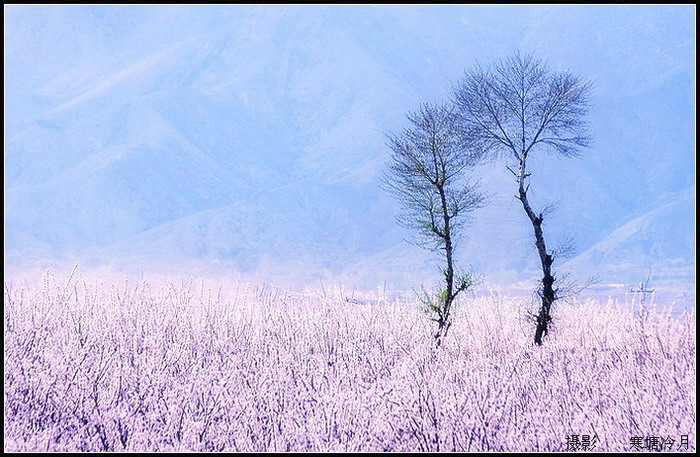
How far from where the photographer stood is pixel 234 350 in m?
10.2

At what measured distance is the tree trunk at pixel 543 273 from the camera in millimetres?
12242

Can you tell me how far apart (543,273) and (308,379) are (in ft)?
19.4

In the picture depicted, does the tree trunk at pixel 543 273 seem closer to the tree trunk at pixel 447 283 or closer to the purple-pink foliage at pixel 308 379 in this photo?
the purple-pink foliage at pixel 308 379

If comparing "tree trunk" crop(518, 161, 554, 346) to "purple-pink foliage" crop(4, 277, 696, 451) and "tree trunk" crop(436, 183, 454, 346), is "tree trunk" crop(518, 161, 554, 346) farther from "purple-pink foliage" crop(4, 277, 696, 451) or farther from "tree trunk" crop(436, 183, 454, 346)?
"tree trunk" crop(436, 183, 454, 346)

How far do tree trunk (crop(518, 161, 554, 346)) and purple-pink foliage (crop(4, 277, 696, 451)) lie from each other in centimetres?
25

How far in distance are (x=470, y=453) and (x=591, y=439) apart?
45.9 inches

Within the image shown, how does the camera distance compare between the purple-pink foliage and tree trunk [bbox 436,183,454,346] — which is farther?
tree trunk [bbox 436,183,454,346]

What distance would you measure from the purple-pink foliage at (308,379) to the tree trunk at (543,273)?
249 mm

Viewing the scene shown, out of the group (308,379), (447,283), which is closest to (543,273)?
(447,283)

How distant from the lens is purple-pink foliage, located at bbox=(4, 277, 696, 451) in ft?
20.8

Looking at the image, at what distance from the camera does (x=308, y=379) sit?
26.7 ft

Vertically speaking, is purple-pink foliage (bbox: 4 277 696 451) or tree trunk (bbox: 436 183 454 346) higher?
tree trunk (bbox: 436 183 454 346)

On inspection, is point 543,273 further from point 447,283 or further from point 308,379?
point 308,379

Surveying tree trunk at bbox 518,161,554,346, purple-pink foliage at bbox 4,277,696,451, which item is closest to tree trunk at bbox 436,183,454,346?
purple-pink foliage at bbox 4,277,696,451
